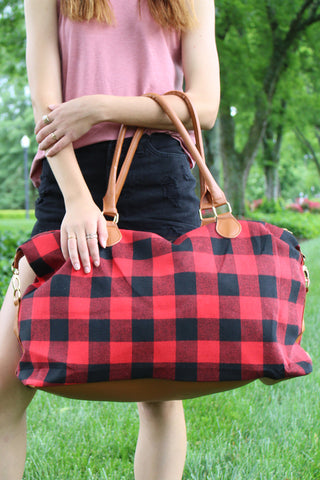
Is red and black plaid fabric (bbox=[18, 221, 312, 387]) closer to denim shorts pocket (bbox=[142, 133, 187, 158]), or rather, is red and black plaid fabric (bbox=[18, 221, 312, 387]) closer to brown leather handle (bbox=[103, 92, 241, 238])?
brown leather handle (bbox=[103, 92, 241, 238])

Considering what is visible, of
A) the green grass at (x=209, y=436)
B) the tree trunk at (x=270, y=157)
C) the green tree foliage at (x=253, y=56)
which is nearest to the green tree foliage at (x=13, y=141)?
the tree trunk at (x=270, y=157)

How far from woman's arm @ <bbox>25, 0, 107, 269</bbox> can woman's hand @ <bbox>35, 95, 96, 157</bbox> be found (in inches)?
1.1

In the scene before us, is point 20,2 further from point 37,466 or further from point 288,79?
point 37,466

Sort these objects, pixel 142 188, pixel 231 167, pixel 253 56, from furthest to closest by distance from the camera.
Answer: pixel 231 167, pixel 253 56, pixel 142 188

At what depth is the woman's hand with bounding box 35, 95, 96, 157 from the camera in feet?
4.59

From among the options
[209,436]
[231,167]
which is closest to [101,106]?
[209,436]

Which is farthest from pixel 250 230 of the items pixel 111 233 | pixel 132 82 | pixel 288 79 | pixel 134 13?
pixel 288 79

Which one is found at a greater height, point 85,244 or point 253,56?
point 85,244

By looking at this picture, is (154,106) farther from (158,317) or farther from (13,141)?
(13,141)

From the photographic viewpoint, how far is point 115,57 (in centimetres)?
155

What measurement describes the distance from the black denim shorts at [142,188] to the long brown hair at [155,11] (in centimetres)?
36

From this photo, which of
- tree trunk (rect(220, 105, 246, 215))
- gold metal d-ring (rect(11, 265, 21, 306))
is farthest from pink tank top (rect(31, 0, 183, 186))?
tree trunk (rect(220, 105, 246, 215))

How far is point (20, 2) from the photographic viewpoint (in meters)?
9.37

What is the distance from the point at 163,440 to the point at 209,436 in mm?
1015
